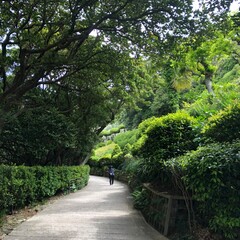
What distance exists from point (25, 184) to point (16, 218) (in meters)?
1.35

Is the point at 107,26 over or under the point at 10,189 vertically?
over

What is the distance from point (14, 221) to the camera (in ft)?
27.3

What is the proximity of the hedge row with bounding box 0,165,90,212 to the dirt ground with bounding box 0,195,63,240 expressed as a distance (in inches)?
9.0

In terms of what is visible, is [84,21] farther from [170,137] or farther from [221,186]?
[221,186]

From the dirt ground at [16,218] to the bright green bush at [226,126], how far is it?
18.5 feet

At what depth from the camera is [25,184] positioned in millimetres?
9805

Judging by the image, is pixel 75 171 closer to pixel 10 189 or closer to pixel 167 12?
pixel 10 189

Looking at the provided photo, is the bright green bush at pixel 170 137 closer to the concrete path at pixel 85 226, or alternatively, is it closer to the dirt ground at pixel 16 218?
the concrete path at pixel 85 226

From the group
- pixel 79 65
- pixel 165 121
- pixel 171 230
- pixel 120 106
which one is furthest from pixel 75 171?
pixel 171 230

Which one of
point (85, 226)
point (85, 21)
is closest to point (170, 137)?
point (85, 226)

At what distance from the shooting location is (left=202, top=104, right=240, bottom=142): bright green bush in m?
6.56

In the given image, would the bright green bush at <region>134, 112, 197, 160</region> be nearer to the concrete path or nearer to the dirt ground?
the concrete path

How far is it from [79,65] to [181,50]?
4231 mm

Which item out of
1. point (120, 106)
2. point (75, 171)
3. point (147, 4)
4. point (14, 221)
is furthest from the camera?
point (120, 106)
